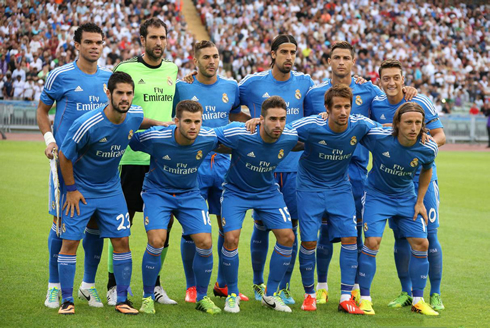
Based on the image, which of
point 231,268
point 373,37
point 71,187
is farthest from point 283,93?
point 373,37

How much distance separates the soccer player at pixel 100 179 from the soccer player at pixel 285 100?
5.10 feet

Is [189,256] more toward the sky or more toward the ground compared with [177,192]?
more toward the ground

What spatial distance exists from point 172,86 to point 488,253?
18.0 feet

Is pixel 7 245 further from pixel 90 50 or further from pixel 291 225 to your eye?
pixel 291 225

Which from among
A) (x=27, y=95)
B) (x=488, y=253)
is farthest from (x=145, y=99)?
(x=27, y=95)

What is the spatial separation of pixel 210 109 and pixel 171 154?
1053 millimetres

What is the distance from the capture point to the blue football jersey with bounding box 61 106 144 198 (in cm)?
621

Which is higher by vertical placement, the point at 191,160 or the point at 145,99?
the point at 145,99

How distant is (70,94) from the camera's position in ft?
22.4

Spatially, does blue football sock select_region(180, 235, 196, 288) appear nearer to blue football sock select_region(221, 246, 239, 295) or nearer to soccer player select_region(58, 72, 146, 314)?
blue football sock select_region(221, 246, 239, 295)

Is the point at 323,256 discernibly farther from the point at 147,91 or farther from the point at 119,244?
the point at 147,91

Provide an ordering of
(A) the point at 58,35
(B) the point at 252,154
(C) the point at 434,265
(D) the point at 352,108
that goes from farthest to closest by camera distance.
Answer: (A) the point at 58,35 < (D) the point at 352,108 < (C) the point at 434,265 < (B) the point at 252,154

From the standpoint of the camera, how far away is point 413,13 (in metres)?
37.5

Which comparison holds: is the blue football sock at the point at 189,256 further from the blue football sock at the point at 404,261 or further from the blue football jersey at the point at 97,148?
the blue football sock at the point at 404,261
